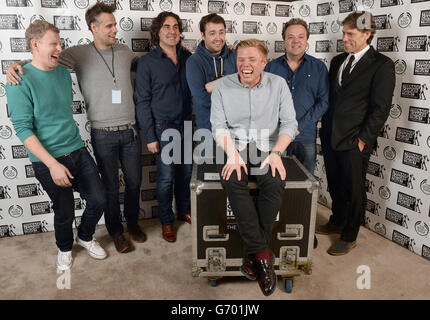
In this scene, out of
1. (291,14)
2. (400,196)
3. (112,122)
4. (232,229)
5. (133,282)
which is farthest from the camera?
(291,14)

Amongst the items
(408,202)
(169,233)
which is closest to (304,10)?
(408,202)

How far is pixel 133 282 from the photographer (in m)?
2.38

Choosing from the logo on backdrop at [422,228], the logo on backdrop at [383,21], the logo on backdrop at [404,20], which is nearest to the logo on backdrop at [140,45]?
the logo on backdrop at [383,21]

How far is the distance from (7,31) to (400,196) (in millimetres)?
3415

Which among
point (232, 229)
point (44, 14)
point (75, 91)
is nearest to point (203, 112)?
point (232, 229)

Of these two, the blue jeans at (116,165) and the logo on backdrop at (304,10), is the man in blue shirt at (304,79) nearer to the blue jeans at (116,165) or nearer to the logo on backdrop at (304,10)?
the logo on backdrop at (304,10)

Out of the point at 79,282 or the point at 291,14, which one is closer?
the point at 79,282

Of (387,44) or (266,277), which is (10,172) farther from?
(387,44)

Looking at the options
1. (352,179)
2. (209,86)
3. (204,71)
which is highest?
(204,71)

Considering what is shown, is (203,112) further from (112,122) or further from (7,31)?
(7,31)

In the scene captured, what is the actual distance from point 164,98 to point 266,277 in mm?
1597

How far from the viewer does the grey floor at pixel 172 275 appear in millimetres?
2244

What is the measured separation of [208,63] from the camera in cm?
261

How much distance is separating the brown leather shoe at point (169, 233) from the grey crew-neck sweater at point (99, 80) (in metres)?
0.99
